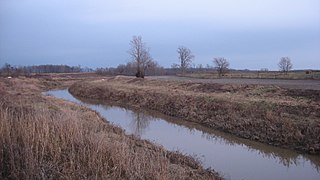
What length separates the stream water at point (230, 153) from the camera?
11.9 metres

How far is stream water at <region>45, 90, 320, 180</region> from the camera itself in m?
11.9

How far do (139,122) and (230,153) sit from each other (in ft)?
31.7

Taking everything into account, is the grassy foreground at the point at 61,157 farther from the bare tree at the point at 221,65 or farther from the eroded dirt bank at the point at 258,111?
the bare tree at the point at 221,65

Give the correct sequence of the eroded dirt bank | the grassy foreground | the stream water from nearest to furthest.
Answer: the grassy foreground
the stream water
the eroded dirt bank

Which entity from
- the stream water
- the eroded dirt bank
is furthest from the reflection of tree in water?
the eroded dirt bank

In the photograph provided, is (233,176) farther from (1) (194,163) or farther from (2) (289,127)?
(2) (289,127)

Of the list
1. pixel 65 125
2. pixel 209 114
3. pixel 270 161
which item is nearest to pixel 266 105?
pixel 209 114

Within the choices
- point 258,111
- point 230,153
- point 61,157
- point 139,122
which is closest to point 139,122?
point 139,122

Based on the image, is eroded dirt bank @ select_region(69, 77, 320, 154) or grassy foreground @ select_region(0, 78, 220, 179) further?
eroded dirt bank @ select_region(69, 77, 320, 154)

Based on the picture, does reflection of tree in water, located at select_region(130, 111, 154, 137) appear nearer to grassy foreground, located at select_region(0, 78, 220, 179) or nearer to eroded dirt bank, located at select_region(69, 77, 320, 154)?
eroded dirt bank, located at select_region(69, 77, 320, 154)

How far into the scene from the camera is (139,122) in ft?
76.2

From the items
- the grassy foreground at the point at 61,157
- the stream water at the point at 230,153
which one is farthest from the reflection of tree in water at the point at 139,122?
Answer: the grassy foreground at the point at 61,157

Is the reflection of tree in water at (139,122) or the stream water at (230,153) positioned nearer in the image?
the stream water at (230,153)

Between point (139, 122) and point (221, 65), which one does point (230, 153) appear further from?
point (221, 65)
